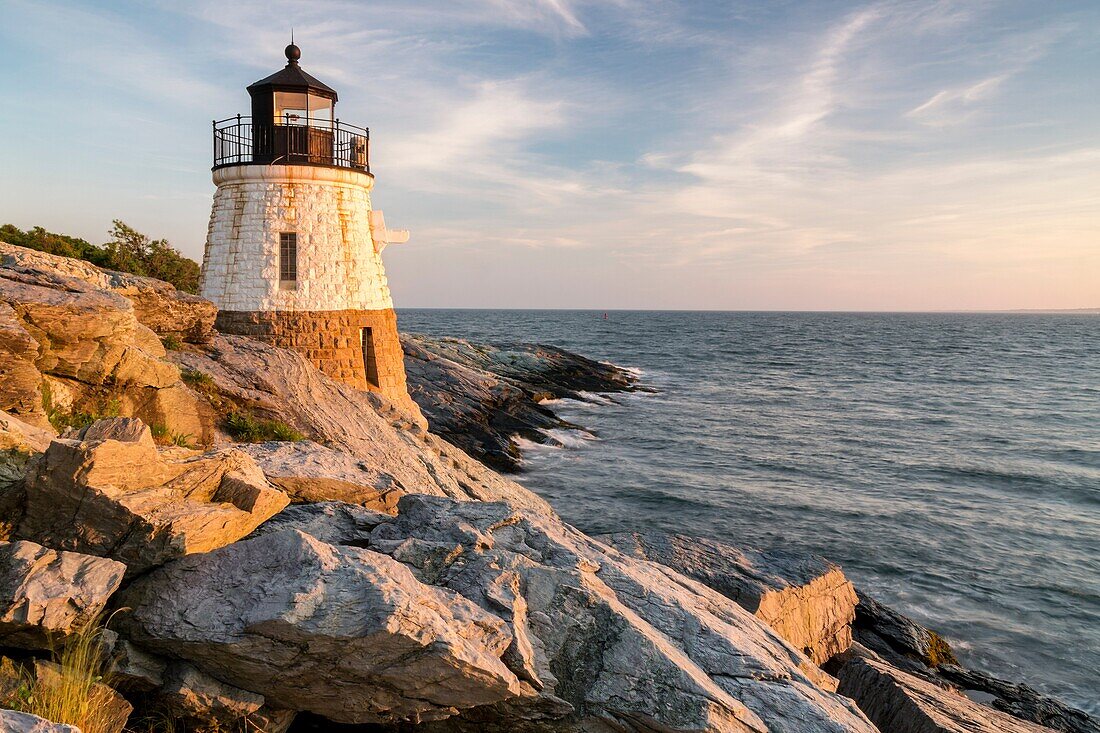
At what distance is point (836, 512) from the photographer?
22.5m

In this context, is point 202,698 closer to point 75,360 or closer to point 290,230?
point 75,360

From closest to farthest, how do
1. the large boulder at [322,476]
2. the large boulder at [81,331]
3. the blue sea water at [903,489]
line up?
1. the large boulder at [322,476]
2. the large boulder at [81,331]
3. the blue sea water at [903,489]

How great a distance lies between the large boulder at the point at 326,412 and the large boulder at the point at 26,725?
7.35m

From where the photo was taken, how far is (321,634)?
4715 mm

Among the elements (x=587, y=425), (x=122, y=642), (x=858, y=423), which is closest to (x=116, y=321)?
(x=122, y=642)

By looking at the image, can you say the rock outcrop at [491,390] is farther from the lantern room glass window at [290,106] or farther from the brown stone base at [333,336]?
the lantern room glass window at [290,106]

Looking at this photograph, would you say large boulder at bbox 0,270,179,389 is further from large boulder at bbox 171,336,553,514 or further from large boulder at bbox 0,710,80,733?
large boulder at bbox 0,710,80,733

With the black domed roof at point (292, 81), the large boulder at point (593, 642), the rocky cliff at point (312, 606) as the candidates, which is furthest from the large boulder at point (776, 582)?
the black domed roof at point (292, 81)

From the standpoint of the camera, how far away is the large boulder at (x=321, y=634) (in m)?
4.77

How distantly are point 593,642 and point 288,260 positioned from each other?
14120mm

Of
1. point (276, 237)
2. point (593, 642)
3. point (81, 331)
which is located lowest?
point (593, 642)

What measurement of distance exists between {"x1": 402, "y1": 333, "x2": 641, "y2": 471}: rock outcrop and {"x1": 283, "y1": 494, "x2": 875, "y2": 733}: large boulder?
20665 millimetres

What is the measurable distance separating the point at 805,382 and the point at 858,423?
18.8 metres

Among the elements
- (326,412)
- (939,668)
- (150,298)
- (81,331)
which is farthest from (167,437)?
(939,668)
